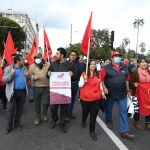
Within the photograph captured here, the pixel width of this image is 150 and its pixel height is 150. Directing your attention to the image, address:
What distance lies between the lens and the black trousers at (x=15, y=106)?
8170 mm

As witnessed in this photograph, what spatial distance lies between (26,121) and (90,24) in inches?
116

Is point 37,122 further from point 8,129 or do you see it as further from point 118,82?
point 118,82

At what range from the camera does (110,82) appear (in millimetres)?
8078

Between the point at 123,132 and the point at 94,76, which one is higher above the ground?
the point at 94,76

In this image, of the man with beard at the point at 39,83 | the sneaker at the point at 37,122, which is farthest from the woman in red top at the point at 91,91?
the sneaker at the point at 37,122

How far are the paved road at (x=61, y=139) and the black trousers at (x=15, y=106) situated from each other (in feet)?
0.96

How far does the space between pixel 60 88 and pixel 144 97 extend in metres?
2.07

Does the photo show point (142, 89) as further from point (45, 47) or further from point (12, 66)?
point (45, 47)

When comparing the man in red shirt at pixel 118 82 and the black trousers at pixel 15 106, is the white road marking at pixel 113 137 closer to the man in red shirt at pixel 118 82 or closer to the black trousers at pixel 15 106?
the man in red shirt at pixel 118 82

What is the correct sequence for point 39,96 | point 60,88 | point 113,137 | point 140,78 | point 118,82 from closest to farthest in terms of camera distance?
point 113,137, point 118,82, point 60,88, point 140,78, point 39,96

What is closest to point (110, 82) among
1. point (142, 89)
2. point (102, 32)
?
point (142, 89)

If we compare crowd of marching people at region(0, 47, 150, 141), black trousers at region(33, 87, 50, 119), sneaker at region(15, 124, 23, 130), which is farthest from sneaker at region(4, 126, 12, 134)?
black trousers at region(33, 87, 50, 119)

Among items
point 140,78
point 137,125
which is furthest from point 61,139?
point 140,78

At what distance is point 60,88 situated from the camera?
326 inches
